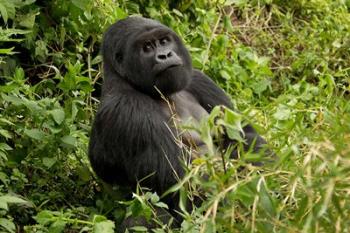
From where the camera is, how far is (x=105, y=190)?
15.2 ft

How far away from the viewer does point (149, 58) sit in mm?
4445

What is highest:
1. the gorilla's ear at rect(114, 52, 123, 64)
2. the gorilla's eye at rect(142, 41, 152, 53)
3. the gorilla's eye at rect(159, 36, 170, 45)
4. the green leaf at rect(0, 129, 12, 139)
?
the gorilla's eye at rect(159, 36, 170, 45)

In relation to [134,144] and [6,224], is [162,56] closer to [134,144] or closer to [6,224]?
[134,144]

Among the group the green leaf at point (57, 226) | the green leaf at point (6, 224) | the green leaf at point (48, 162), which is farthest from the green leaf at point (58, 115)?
the green leaf at point (57, 226)

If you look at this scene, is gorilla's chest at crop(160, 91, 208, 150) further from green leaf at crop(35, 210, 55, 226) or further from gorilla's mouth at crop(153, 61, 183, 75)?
green leaf at crop(35, 210, 55, 226)

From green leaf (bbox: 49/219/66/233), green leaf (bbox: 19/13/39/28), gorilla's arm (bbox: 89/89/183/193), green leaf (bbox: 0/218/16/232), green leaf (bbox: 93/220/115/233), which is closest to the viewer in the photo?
green leaf (bbox: 93/220/115/233)

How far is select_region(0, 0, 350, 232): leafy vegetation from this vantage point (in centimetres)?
256

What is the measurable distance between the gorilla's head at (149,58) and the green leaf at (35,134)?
1.62 feet

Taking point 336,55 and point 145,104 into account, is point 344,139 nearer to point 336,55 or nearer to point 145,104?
point 145,104

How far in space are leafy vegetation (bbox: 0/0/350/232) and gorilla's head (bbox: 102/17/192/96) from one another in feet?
0.95

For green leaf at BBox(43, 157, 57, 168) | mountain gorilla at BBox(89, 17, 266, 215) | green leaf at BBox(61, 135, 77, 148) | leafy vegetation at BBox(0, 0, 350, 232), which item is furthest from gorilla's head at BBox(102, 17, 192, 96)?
green leaf at BBox(43, 157, 57, 168)

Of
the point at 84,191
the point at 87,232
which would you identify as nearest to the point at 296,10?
the point at 84,191

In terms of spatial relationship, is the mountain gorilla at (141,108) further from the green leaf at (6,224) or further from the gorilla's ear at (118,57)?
the green leaf at (6,224)

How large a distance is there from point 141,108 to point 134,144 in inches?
7.5
